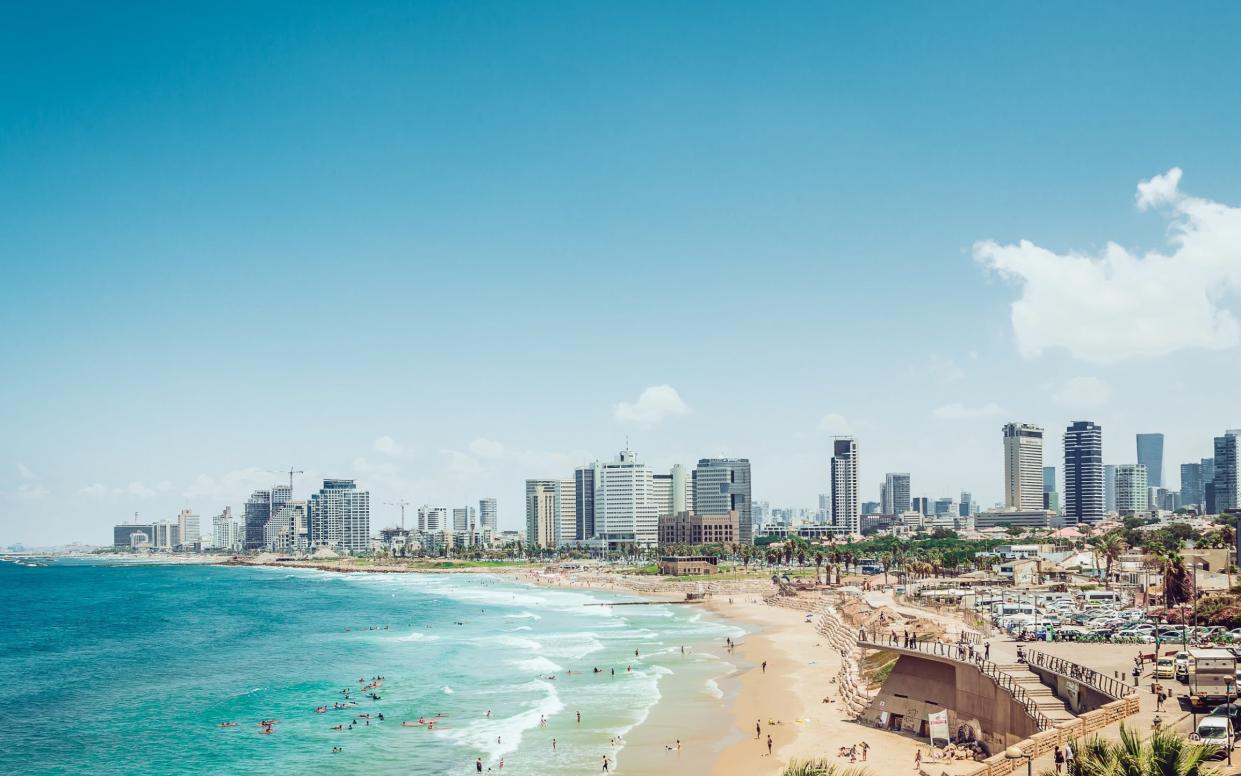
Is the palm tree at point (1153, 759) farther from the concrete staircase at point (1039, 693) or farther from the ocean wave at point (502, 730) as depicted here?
the ocean wave at point (502, 730)

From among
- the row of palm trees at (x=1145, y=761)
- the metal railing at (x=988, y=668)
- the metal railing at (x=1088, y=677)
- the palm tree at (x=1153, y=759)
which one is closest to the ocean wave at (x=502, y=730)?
the metal railing at (x=988, y=668)

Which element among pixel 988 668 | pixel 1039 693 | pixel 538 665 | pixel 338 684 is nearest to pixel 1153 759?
pixel 1039 693

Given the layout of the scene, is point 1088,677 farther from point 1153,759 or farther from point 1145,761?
point 1145,761

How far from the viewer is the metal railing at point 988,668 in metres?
36.5

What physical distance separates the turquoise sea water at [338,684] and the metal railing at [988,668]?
15.3m

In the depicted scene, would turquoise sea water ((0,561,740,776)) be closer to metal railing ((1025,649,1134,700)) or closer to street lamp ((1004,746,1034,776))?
metal railing ((1025,649,1134,700))

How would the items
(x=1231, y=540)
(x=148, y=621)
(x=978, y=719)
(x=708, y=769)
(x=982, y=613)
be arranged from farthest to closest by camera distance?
(x=148, y=621), (x=1231, y=540), (x=982, y=613), (x=708, y=769), (x=978, y=719)

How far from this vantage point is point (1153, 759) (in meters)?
19.4

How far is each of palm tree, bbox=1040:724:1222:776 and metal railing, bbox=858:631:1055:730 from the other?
48.2 ft

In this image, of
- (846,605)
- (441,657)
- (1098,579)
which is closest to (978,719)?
(441,657)

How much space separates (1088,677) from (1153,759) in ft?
68.7

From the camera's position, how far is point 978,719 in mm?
41469

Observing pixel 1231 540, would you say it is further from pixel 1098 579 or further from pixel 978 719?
pixel 978 719

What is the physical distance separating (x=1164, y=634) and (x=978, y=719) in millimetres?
25001
